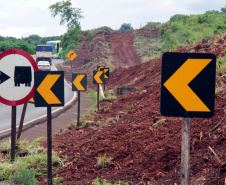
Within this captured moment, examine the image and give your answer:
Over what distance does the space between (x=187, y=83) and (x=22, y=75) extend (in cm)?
397

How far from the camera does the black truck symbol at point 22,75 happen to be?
7130 millimetres

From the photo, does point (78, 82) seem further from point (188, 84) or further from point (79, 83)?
point (188, 84)

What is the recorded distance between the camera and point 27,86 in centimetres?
712

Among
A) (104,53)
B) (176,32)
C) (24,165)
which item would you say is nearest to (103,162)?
(24,165)

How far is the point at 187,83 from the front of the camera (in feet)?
13.0

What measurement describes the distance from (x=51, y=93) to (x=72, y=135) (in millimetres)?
5618

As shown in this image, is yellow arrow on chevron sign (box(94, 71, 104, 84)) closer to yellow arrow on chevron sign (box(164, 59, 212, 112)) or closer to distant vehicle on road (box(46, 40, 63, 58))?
yellow arrow on chevron sign (box(164, 59, 212, 112))

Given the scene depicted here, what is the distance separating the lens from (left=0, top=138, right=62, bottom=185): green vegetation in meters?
6.41

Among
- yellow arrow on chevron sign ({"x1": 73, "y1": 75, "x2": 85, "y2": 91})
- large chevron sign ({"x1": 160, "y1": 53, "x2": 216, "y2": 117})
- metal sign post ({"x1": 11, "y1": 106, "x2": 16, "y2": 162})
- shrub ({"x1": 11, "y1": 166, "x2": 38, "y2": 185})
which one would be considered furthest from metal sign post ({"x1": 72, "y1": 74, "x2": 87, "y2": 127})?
large chevron sign ({"x1": 160, "y1": 53, "x2": 216, "y2": 117})

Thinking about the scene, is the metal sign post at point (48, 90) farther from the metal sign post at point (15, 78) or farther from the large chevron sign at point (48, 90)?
the metal sign post at point (15, 78)

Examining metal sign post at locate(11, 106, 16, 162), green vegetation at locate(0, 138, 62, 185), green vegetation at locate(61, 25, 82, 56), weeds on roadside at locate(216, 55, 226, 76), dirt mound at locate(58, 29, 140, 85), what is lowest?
green vegetation at locate(0, 138, 62, 185)

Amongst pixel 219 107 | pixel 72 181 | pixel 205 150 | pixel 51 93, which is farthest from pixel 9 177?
pixel 219 107

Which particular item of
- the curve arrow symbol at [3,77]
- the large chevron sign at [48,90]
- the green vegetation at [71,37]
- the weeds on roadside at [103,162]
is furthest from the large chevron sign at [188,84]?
the green vegetation at [71,37]

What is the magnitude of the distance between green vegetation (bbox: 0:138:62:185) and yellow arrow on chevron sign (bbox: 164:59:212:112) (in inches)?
131
